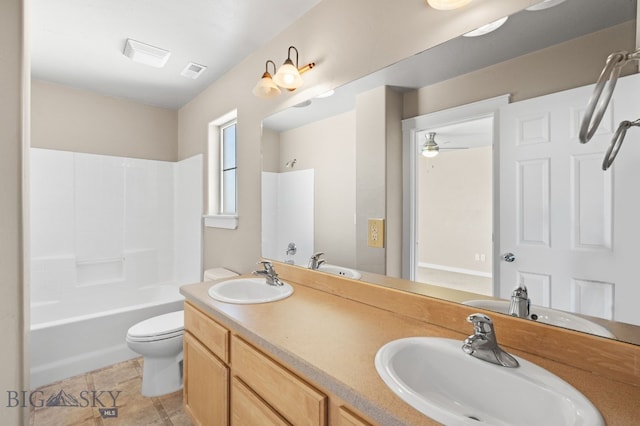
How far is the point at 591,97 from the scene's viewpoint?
85 cm

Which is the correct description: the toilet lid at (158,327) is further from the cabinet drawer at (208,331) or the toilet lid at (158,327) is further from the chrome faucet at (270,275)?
the chrome faucet at (270,275)

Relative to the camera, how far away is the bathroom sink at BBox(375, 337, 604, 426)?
65cm

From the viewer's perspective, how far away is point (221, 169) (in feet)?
9.76

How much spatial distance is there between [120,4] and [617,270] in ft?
8.54

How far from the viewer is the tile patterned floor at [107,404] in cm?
181

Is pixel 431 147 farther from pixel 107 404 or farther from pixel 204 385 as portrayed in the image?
pixel 107 404

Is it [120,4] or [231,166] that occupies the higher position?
[120,4]

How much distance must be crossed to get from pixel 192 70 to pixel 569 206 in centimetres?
276

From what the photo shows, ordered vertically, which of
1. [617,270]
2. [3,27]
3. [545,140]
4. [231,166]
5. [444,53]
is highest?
[3,27]

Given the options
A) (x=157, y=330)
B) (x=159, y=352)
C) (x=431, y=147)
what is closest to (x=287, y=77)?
(x=431, y=147)

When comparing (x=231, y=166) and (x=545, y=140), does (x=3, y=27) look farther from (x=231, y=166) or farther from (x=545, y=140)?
(x=545, y=140)

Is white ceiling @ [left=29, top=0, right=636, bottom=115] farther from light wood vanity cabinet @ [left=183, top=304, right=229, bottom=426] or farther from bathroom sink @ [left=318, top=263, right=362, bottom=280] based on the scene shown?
light wood vanity cabinet @ [left=183, top=304, right=229, bottom=426]

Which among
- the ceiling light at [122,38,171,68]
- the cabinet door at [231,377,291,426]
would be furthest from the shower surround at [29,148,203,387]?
the cabinet door at [231,377,291,426]

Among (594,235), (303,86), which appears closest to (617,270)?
(594,235)
